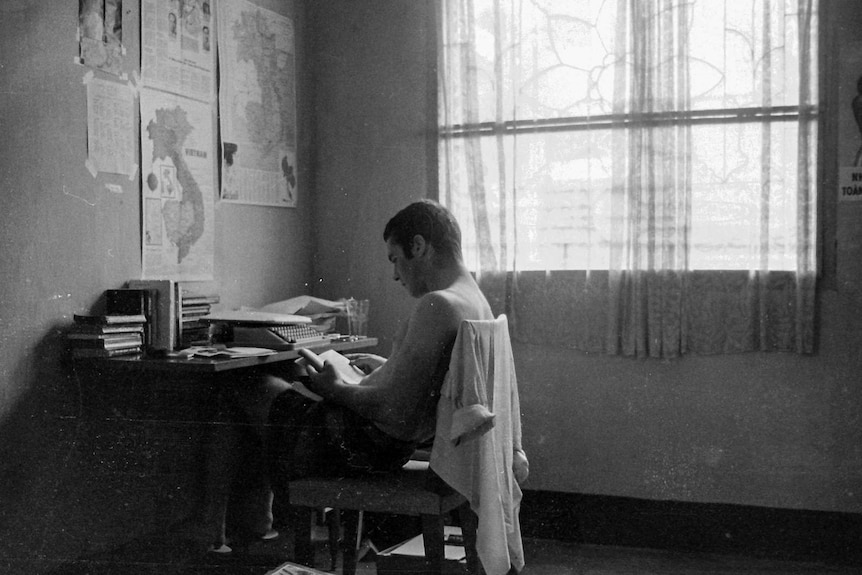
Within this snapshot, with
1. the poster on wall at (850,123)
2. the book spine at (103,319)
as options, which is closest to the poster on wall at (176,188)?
the book spine at (103,319)

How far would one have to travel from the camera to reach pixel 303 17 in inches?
177

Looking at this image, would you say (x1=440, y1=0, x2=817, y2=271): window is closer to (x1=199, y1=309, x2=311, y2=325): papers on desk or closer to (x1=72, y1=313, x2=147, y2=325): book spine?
(x1=199, y1=309, x2=311, y2=325): papers on desk

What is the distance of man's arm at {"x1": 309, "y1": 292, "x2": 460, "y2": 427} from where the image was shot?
255 centimetres

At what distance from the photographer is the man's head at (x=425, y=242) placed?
2824mm

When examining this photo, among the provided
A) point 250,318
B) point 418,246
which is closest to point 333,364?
point 418,246

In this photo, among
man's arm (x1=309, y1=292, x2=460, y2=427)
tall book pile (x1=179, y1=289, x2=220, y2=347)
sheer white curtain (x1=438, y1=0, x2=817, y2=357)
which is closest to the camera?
man's arm (x1=309, y1=292, x2=460, y2=427)

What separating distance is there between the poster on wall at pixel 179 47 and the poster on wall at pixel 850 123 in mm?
2617

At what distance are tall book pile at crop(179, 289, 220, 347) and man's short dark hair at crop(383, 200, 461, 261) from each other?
87 centimetres

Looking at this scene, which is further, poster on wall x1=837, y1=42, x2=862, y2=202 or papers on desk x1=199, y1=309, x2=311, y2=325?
poster on wall x1=837, y1=42, x2=862, y2=202

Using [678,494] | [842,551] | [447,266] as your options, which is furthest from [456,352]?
[842,551]

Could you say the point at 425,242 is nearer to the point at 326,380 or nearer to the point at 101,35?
the point at 326,380

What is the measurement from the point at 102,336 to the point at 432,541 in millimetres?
1232

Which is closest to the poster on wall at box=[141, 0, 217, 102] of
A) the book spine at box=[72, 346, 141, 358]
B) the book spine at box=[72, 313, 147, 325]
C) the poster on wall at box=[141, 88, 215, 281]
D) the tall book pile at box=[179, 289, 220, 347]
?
the poster on wall at box=[141, 88, 215, 281]

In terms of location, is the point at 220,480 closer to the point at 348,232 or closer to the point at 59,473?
the point at 59,473
